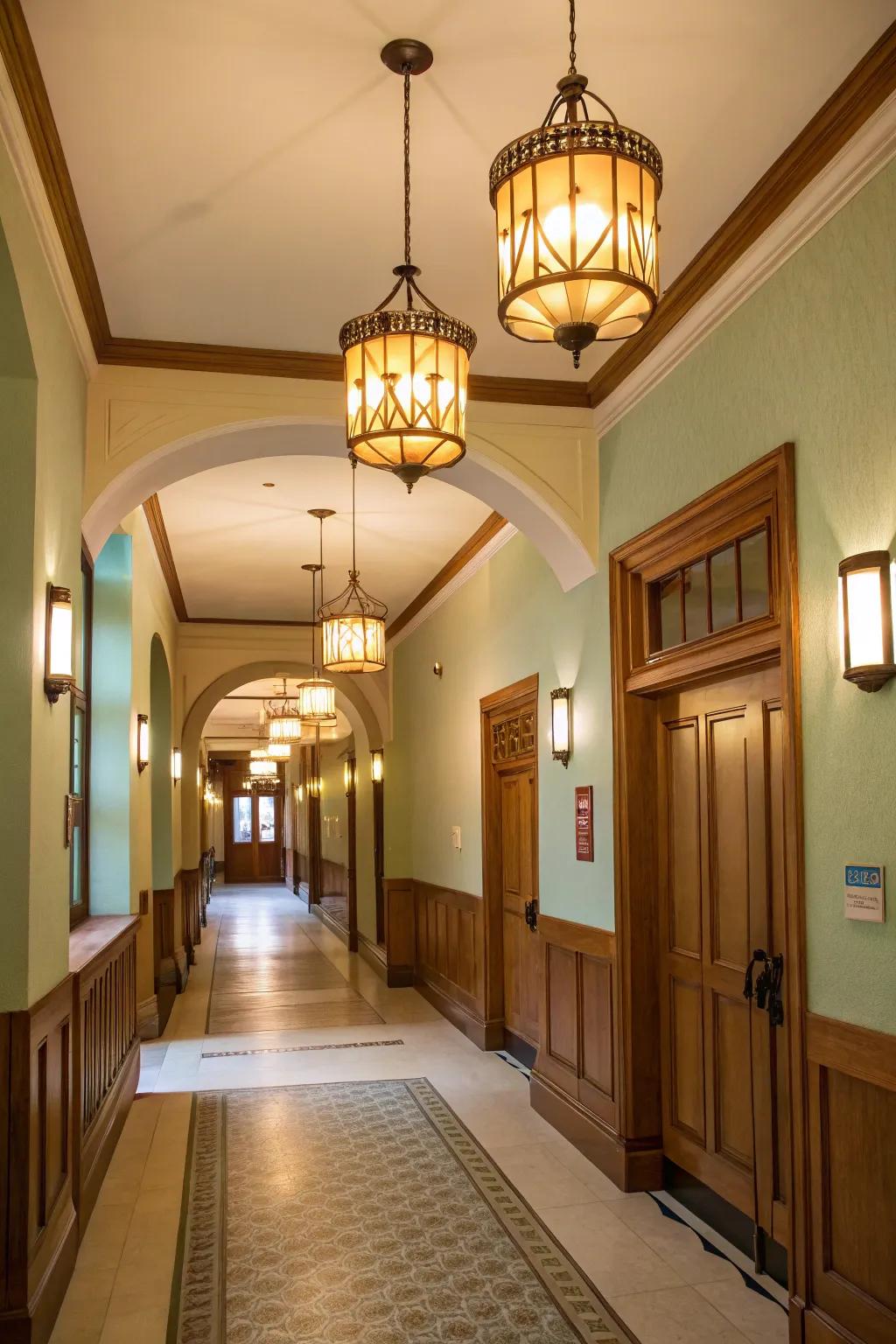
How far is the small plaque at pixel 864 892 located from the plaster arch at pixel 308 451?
2410 mm

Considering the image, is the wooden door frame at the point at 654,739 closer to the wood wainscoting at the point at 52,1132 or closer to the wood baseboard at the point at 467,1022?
the wood wainscoting at the point at 52,1132

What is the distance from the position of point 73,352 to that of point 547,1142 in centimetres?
410

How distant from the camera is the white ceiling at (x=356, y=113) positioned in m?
2.77

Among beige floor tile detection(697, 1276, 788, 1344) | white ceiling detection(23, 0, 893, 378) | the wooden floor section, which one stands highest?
white ceiling detection(23, 0, 893, 378)

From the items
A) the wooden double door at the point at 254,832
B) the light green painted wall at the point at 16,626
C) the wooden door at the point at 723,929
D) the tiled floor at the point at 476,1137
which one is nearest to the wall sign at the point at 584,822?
the wooden door at the point at 723,929

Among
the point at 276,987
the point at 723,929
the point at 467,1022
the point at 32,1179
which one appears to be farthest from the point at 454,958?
the point at 32,1179

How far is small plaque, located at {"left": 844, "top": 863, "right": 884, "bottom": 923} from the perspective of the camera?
288cm

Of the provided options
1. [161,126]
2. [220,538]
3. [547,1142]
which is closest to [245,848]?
[220,538]

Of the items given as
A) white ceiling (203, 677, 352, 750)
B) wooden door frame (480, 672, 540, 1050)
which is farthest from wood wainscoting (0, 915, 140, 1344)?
white ceiling (203, 677, 352, 750)

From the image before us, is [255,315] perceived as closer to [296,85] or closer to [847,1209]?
[296,85]

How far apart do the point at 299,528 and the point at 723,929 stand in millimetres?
4549

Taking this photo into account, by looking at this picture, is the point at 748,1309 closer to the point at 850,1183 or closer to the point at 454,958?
the point at 850,1183

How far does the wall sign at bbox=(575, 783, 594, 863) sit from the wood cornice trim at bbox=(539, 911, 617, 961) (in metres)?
0.34

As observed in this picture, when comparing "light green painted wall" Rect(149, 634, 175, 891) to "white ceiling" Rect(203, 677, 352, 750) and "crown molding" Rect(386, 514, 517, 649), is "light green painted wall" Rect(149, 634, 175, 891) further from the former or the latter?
"white ceiling" Rect(203, 677, 352, 750)
